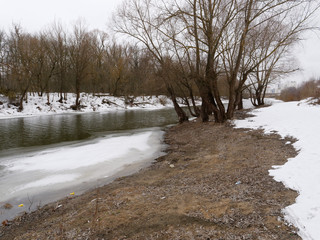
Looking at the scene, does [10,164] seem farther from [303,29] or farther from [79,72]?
[79,72]

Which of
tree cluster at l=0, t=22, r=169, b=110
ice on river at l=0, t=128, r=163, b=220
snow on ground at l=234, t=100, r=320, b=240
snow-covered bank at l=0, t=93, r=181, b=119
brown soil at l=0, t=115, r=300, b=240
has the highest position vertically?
tree cluster at l=0, t=22, r=169, b=110

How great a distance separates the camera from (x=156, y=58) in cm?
1658

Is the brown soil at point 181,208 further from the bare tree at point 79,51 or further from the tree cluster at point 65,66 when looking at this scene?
the bare tree at point 79,51

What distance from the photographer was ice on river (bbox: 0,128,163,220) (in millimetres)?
6105

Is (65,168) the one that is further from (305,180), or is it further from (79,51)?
(79,51)

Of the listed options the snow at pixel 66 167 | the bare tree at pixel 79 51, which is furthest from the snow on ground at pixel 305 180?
the bare tree at pixel 79 51

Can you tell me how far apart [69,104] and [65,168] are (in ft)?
109

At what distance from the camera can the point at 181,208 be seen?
399cm

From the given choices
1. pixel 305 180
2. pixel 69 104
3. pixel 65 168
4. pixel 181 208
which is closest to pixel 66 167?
pixel 65 168

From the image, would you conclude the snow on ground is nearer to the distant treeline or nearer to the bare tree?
the distant treeline

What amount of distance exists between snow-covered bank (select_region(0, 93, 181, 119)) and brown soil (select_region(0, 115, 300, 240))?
19572 mm

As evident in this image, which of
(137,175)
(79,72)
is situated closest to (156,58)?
(137,175)

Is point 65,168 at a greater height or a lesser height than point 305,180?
lesser

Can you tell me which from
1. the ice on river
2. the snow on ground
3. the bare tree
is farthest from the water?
the bare tree
